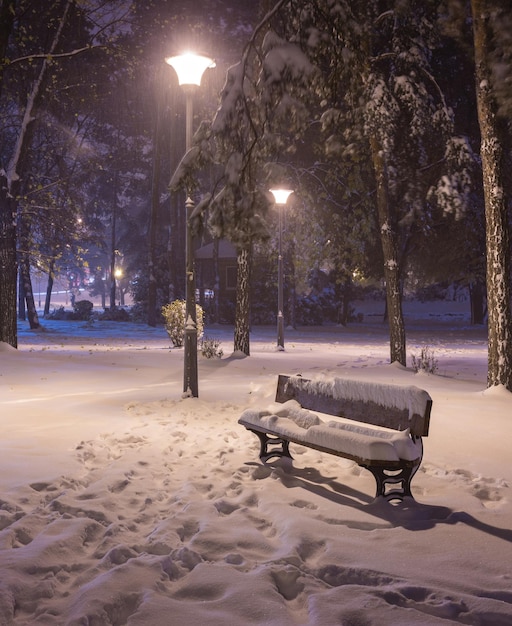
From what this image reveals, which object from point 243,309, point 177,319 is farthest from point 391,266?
point 177,319

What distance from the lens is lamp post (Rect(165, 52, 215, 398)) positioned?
9.43m

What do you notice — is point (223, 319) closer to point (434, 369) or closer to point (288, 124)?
point (434, 369)

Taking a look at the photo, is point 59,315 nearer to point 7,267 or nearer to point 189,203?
point 7,267

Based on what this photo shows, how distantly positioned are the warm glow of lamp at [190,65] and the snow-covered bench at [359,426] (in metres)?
5.10

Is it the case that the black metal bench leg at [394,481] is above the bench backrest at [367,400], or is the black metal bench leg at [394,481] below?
below

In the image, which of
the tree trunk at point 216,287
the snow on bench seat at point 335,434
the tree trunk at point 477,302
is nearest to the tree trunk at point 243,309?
the snow on bench seat at point 335,434

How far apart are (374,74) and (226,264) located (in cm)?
3250

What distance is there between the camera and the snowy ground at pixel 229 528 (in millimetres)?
3301

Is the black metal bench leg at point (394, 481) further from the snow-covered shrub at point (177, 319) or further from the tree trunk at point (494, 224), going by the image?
the snow-covered shrub at point (177, 319)

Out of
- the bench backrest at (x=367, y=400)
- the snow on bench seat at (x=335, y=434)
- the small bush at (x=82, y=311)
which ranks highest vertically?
the small bush at (x=82, y=311)

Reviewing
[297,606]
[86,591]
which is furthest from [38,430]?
[297,606]

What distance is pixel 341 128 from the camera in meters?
16.7

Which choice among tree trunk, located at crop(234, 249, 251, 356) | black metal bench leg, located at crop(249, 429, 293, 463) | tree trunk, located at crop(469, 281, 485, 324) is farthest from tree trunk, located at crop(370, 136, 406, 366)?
tree trunk, located at crop(469, 281, 485, 324)

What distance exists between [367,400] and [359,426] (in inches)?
9.7
